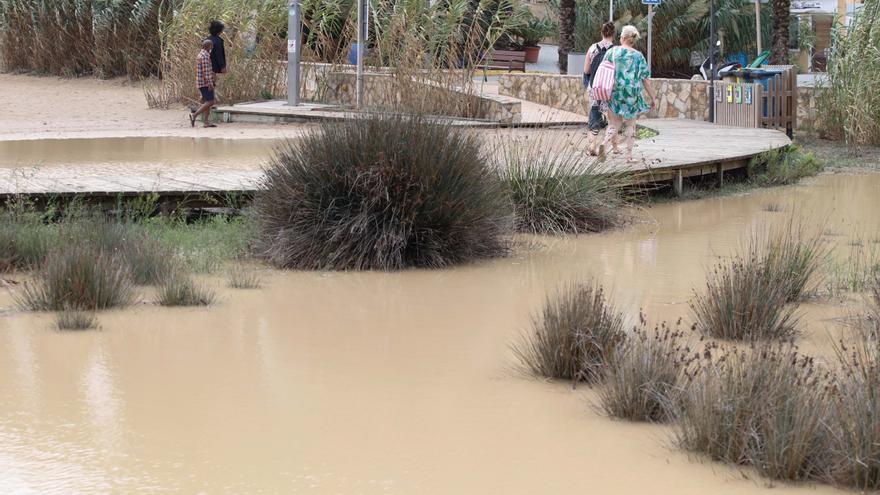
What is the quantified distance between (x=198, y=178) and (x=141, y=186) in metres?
0.87

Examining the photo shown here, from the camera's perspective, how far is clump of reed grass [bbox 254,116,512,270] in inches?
334

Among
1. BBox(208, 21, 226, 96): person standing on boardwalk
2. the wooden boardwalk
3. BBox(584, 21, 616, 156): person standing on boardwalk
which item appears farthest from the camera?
BBox(208, 21, 226, 96): person standing on boardwalk

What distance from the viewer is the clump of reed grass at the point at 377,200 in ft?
27.8

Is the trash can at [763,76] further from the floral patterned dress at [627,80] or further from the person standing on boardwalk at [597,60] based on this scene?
the floral patterned dress at [627,80]

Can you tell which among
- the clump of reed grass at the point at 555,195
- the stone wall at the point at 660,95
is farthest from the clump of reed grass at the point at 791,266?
the stone wall at the point at 660,95

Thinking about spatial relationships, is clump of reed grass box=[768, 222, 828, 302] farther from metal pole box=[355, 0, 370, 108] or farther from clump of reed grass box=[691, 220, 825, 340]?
metal pole box=[355, 0, 370, 108]

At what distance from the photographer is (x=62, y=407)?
5.22m

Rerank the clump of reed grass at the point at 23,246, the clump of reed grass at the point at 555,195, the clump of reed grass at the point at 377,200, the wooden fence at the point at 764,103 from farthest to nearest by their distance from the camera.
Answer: the wooden fence at the point at 764,103, the clump of reed grass at the point at 555,195, the clump of reed grass at the point at 377,200, the clump of reed grass at the point at 23,246

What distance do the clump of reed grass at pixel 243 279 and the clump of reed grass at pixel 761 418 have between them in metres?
3.63

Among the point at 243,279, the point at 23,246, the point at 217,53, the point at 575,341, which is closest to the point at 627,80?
the point at 243,279

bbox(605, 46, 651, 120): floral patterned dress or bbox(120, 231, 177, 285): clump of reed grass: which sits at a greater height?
bbox(605, 46, 651, 120): floral patterned dress

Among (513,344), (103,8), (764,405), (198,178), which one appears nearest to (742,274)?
(513,344)

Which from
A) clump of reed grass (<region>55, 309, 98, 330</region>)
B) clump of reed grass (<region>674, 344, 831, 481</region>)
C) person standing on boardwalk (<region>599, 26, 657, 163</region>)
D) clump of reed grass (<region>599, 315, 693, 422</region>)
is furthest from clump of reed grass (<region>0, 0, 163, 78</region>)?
clump of reed grass (<region>674, 344, 831, 481</region>)

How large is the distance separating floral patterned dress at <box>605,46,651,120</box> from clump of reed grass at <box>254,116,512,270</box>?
3857 millimetres
